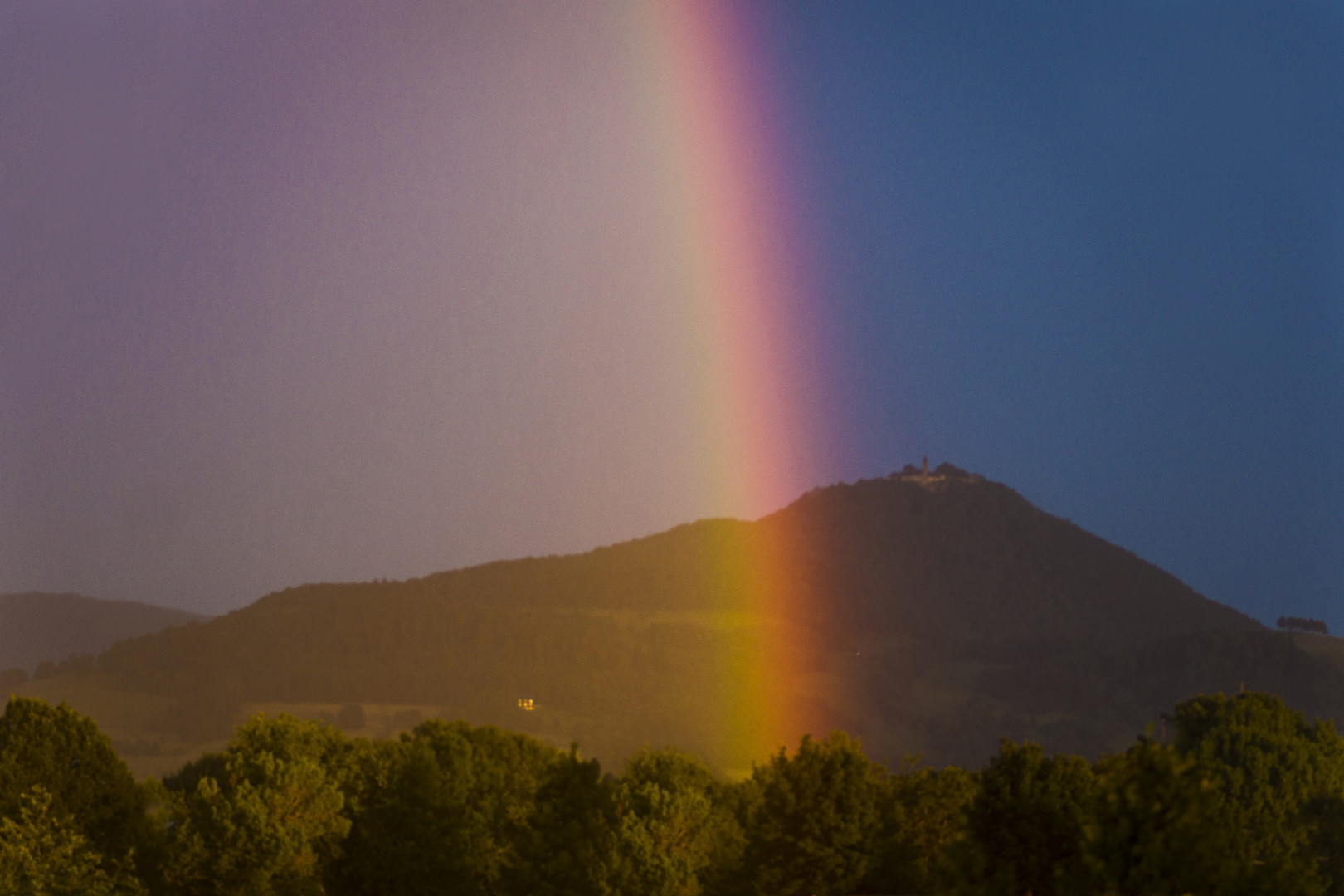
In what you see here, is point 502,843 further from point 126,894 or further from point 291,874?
point 126,894

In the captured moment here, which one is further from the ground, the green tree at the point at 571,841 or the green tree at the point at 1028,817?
the green tree at the point at 1028,817

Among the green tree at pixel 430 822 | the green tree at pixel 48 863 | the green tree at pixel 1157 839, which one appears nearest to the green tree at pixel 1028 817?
the green tree at pixel 1157 839

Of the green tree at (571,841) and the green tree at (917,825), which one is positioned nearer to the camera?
the green tree at (571,841)

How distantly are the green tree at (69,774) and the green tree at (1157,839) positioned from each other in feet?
170

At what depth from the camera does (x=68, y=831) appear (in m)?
63.2

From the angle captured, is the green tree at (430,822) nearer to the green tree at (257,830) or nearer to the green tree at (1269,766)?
the green tree at (257,830)

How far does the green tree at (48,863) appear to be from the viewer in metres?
60.5

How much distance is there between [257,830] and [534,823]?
54.0 ft

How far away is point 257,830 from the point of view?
6725 cm

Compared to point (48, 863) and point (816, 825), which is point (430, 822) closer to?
point (816, 825)

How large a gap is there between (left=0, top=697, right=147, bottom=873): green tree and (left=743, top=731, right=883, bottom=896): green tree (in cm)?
3249

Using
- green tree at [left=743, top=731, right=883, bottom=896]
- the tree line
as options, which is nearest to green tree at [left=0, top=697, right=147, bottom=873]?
the tree line

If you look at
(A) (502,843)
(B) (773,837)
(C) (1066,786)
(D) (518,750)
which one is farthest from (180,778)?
(C) (1066,786)

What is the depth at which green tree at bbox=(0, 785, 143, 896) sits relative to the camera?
6050 centimetres
